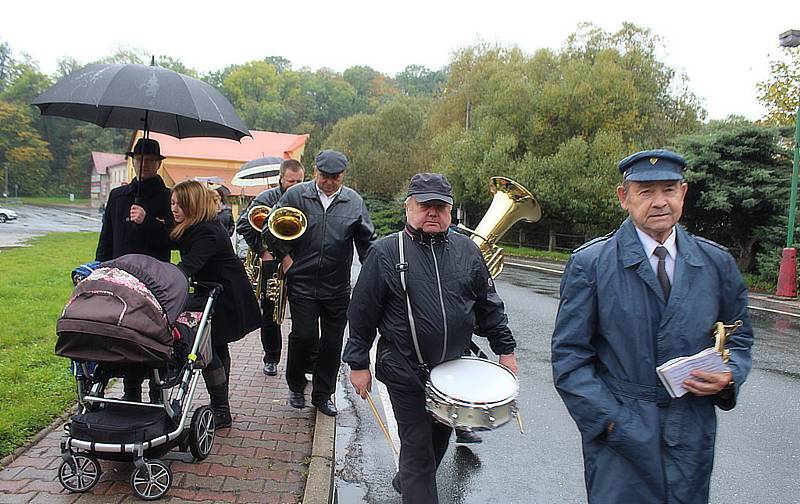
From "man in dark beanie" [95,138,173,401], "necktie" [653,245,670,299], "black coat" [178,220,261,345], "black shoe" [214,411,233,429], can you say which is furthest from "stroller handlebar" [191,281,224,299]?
"necktie" [653,245,670,299]

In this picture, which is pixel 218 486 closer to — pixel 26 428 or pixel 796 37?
pixel 26 428

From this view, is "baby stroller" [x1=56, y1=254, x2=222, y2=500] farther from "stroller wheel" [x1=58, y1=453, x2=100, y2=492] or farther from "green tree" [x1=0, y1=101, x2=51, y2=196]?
"green tree" [x1=0, y1=101, x2=51, y2=196]

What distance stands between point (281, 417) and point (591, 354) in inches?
130

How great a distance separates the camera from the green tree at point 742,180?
57.0 feet

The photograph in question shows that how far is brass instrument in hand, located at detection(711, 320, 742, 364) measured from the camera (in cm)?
242

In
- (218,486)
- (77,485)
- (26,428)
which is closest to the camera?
(77,485)

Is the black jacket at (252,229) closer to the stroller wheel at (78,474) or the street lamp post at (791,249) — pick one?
the stroller wheel at (78,474)

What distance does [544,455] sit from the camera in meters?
5.10

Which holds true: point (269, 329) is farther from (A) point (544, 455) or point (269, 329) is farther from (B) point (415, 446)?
(B) point (415, 446)

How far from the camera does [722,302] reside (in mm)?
2568

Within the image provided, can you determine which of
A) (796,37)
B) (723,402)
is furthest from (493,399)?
(796,37)

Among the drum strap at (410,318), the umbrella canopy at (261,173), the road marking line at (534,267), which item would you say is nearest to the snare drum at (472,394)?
the drum strap at (410,318)

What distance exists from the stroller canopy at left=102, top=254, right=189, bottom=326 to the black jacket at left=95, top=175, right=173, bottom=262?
3.19 feet

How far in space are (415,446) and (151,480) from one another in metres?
1.49
